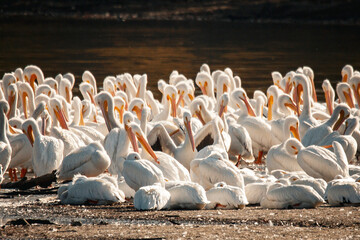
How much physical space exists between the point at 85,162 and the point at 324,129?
3415 millimetres

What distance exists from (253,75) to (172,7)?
50245 millimetres

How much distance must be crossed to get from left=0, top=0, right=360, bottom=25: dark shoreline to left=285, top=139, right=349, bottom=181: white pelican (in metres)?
54.9

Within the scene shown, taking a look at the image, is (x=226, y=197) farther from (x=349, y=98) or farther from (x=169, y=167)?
(x=349, y=98)

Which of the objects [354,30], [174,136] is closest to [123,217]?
[174,136]

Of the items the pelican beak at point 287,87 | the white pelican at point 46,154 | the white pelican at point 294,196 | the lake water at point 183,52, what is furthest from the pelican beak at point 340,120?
the lake water at point 183,52

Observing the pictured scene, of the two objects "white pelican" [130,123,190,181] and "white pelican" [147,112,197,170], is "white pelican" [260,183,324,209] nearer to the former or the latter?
"white pelican" [130,123,190,181]

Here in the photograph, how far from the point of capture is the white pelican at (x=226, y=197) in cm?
731

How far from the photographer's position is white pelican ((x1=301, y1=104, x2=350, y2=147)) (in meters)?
10.3

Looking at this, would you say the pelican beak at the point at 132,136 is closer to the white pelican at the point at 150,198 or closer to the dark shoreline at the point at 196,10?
the white pelican at the point at 150,198

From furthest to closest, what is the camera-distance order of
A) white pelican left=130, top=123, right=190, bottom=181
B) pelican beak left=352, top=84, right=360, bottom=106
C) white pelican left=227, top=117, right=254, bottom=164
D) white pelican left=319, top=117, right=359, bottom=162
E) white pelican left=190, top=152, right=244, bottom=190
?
pelican beak left=352, top=84, right=360, bottom=106, white pelican left=227, top=117, right=254, bottom=164, white pelican left=319, top=117, right=359, bottom=162, white pelican left=130, top=123, right=190, bottom=181, white pelican left=190, top=152, right=244, bottom=190

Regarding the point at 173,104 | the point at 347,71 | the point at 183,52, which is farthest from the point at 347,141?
the point at 183,52

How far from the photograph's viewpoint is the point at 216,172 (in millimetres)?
8172

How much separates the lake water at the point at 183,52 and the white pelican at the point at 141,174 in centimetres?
1227

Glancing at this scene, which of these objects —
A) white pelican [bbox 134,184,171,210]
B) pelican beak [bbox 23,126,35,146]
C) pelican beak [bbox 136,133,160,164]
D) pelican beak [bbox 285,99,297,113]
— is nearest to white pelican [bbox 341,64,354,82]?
pelican beak [bbox 285,99,297,113]
